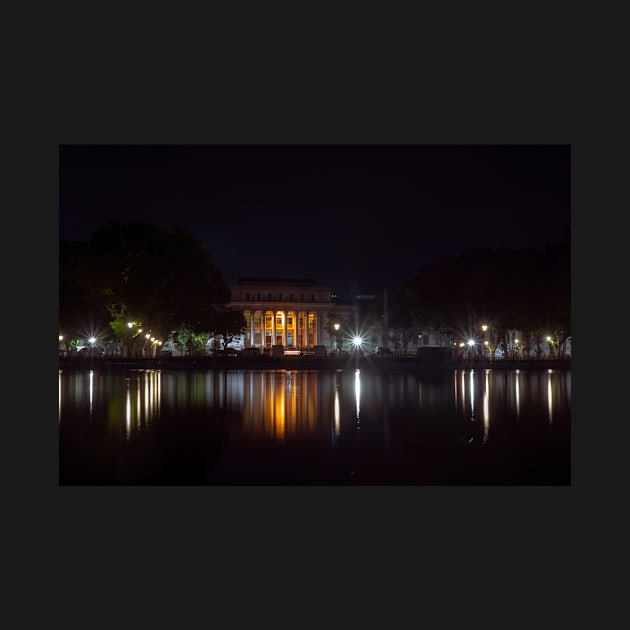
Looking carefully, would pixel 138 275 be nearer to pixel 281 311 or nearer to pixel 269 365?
pixel 269 365

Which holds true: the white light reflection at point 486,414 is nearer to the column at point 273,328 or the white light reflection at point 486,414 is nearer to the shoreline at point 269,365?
the shoreline at point 269,365

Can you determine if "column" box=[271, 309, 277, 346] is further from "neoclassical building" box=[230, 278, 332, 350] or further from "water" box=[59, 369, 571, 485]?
"water" box=[59, 369, 571, 485]

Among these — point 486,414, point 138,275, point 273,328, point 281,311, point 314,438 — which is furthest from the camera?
point 281,311

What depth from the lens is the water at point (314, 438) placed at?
10.7m

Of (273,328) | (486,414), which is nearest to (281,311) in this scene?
(273,328)

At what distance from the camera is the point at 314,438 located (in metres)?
13.9

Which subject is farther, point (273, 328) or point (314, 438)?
point (273, 328)

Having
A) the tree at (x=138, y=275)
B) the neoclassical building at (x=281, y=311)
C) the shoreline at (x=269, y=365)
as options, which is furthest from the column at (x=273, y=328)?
the shoreline at (x=269, y=365)

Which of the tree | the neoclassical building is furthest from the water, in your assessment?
the neoclassical building

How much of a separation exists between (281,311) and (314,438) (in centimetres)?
11419

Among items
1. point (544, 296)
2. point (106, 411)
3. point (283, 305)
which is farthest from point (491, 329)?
point (283, 305)

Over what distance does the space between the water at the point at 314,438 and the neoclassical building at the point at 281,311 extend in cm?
10146

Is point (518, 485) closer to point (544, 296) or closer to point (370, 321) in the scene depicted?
point (544, 296)

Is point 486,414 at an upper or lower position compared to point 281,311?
lower
